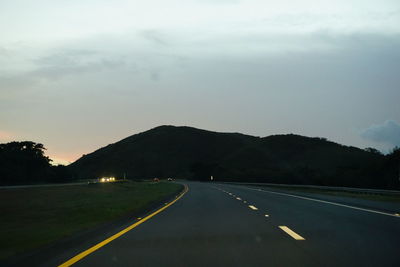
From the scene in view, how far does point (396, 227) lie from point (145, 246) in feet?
24.1

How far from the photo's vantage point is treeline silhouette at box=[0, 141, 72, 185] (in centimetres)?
10604

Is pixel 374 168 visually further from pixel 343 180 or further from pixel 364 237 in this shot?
pixel 364 237

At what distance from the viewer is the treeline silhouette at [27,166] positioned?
106044 mm

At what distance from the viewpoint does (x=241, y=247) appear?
10.9 metres

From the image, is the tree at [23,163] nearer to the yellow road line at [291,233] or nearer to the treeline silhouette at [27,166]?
the treeline silhouette at [27,166]

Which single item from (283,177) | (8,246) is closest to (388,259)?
(8,246)

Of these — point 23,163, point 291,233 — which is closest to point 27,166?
point 23,163

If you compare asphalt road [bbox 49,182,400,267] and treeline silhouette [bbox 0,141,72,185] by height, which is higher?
treeline silhouette [bbox 0,141,72,185]

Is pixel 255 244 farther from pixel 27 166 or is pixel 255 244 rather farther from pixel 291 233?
pixel 27 166

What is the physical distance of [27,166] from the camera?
121 meters

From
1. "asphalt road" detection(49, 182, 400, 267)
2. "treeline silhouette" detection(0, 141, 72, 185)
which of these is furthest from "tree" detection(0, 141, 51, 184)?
"asphalt road" detection(49, 182, 400, 267)

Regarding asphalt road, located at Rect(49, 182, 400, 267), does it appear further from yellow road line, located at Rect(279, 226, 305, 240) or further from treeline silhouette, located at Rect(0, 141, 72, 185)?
treeline silhouette, located at Rect(0, 141, 72, 185)

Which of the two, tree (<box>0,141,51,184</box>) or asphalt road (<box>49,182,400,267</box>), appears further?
tree (<box>0,141,51,184</box>)

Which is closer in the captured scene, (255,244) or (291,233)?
(255,244)
